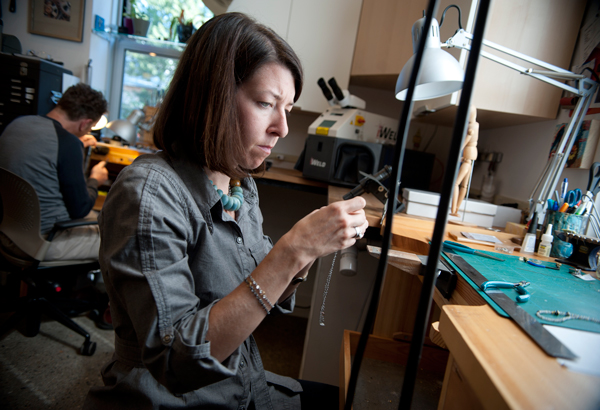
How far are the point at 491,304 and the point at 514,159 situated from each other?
1.46 m

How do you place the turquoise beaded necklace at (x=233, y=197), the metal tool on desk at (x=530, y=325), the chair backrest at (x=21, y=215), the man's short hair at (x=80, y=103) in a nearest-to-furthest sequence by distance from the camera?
the metal tool on desk at (x=530, y=325)
the turquoise beaded necklace at (x=233, y=197)
the chair backrest at (x=21, y=215)
the man's short hair at (x=80, y=103)

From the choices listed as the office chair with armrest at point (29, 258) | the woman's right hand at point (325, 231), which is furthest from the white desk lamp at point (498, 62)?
the office chair with armrest at point (29, 258)

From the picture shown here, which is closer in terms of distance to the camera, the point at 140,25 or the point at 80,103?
the point at 80,103

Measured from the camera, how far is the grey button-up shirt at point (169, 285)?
53cm

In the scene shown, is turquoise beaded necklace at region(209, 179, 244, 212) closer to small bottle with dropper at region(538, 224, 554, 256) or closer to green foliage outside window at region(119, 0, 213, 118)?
small bottle with dropper at region(538, 224, 554, 256)

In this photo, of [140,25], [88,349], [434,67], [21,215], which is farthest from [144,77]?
[434,67]

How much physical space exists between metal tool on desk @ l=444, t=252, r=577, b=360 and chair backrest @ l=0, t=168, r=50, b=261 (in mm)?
1686

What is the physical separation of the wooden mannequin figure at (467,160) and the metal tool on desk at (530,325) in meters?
0.70

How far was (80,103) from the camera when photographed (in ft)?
6.15

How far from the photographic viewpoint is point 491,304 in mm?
562

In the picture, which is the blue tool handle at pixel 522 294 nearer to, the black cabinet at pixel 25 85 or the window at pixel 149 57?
the black cabinet at pixel 25 85

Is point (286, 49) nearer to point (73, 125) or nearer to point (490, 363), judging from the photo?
point (490, 363)

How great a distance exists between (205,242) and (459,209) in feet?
3.57

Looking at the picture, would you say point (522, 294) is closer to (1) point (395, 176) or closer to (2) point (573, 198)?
(1) point (395, 176)
